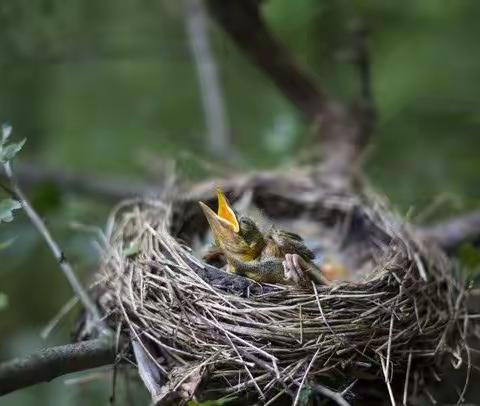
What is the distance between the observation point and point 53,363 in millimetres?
2197

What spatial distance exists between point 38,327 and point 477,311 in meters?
2.73

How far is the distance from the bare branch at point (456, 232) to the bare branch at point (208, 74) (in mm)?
1603

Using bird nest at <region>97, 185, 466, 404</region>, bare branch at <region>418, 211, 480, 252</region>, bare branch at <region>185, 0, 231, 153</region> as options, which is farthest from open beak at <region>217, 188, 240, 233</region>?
bare branch at <region>185, 0, 231, 153</region>

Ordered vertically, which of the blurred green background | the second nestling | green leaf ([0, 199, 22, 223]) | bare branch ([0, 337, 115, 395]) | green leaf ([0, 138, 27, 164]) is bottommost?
the blurred green background

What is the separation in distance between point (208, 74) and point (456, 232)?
6.63ft

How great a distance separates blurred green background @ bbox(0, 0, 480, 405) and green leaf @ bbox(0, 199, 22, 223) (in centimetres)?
126

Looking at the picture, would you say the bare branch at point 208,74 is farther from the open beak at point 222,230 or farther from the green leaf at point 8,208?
the green leaf at point 8,208

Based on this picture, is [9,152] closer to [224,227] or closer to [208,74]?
[224,227]

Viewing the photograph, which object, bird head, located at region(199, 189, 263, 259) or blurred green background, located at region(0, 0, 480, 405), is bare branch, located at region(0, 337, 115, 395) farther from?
blurred green background, located at region(0, 0, 480, 405)

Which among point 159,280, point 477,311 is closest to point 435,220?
point 477,311

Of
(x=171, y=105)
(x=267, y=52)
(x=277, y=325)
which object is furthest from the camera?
(x=171, y=105)

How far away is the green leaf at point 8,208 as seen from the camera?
2197 mm

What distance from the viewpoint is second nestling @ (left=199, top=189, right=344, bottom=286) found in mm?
2775

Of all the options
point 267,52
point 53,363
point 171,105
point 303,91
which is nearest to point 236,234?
point 53,363
